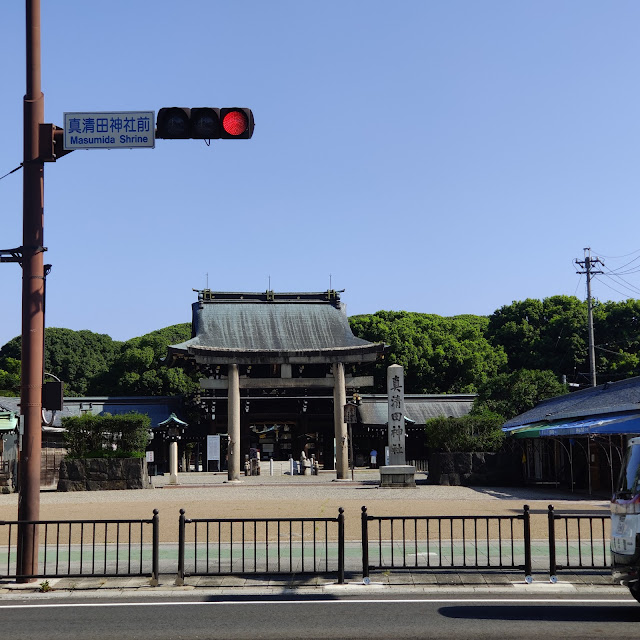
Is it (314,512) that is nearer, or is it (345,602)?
(345,602)

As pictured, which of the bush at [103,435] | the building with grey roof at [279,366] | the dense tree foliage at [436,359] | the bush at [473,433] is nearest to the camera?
the bush at [103,435]

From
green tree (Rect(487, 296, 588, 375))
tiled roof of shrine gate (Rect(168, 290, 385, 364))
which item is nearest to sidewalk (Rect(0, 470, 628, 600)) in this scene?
tiled roof of shrine gate (Rect(168, 290, 385, 364))

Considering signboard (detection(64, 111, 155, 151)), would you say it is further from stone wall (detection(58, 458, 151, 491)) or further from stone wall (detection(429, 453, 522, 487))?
stone wall (detection(429, 453, 522, 487))

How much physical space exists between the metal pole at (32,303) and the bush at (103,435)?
2175cm

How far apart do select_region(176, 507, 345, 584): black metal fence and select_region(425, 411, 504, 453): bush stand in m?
16.3

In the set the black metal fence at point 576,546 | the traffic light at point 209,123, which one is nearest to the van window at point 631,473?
the black metal fence at point 576,546

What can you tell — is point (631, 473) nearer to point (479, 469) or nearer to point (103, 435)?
point (479, 469)

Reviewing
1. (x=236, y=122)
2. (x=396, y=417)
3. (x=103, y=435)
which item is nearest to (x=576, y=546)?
(x=236, y=122)

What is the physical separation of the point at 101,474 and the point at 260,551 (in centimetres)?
1998

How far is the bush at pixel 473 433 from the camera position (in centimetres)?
3428

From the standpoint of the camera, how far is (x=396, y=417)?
35.6 m

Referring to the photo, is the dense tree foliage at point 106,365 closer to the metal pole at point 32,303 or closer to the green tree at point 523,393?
the green tree at point 523,393

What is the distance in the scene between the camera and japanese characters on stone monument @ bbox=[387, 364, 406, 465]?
116 feet

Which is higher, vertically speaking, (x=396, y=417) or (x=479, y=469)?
(x=396, y=417)
